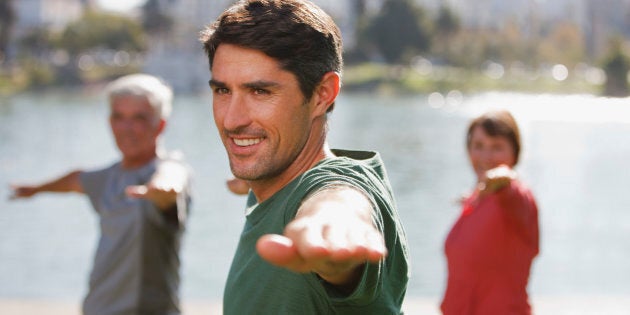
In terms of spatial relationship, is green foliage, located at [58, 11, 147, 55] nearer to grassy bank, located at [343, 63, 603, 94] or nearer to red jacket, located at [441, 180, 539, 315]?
grassy bank, located at [343, 63, 603, 94]

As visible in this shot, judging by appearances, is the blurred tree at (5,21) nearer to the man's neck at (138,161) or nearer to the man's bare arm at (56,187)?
the man's bare arm at (56,187)

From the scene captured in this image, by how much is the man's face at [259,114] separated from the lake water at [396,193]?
6.71 feet

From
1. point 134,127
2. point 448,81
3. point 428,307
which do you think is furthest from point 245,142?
point 448,81

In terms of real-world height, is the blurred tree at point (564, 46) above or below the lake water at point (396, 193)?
above

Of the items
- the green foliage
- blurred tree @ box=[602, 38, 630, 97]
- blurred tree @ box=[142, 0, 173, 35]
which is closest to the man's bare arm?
blurred tree @ box=[602, 38, 630, 97]

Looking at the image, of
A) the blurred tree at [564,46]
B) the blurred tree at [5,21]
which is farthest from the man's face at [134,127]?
the blurred tree at [5,21]

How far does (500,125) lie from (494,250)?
1.32 feet

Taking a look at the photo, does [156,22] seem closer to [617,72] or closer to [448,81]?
[448,81]

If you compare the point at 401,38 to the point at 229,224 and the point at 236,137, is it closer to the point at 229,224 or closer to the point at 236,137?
the point at 229,224

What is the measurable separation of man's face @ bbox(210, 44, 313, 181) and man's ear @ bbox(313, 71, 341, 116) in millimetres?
22

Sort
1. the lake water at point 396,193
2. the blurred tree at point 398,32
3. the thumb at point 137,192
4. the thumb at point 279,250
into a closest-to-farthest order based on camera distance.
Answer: the thumb at point 279,250 < the thumb at point 137,192 < the lake water at point 396,193 < the blurred tree at point 398,32

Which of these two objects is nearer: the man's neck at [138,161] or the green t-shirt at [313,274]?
the green t-shirt at [313,274]

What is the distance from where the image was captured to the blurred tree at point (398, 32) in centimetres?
7694

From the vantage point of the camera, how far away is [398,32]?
78125 mm
